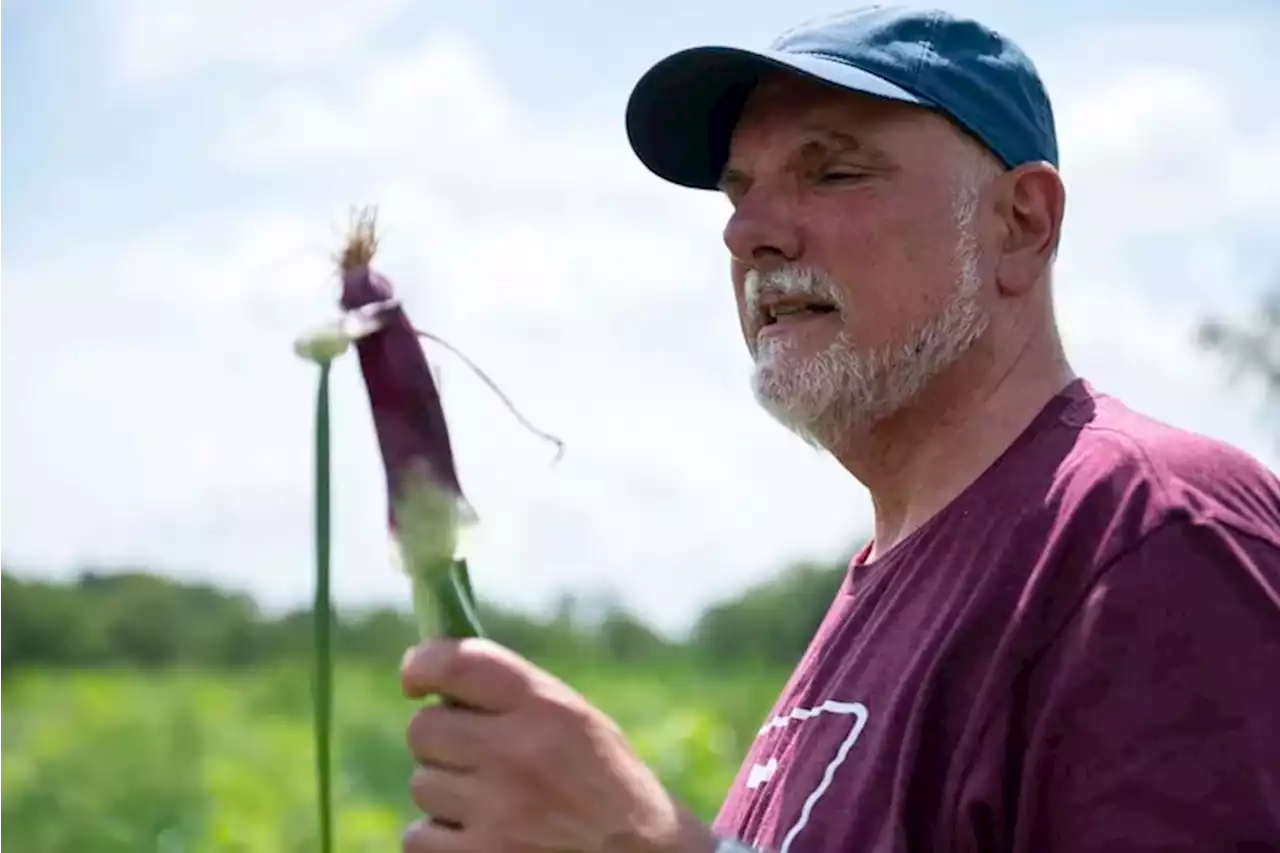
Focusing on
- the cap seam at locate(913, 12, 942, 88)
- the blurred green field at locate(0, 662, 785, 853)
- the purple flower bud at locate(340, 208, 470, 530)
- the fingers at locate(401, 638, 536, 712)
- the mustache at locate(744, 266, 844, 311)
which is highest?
the cap seam at locate(913, 12, 942, 88)

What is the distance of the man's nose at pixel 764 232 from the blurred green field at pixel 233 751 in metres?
5.44

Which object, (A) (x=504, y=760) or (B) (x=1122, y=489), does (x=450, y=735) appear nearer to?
(A) (x=504, y=760)

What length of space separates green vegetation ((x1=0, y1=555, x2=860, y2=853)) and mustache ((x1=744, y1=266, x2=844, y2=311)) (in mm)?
5502

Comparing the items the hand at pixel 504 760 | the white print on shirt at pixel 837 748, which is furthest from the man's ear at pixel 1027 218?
the hand at pixel 504 760

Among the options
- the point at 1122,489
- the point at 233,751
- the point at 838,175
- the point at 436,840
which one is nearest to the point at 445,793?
the point at 436,840

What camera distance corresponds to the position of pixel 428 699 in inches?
49.0

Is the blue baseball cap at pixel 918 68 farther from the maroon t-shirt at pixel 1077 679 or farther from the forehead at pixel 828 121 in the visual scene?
the maroon t-shirt at pixel 1077 679

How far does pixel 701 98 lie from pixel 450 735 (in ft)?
4.26

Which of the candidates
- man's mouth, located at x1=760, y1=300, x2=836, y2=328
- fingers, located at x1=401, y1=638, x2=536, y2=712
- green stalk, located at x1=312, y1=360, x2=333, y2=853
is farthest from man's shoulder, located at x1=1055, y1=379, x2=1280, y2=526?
green stalk, located at x1=312, y1=360, x2=333, y2=853

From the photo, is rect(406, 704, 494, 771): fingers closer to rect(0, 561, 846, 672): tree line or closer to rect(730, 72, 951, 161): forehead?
rect(730, 72, 951, 161): forehead

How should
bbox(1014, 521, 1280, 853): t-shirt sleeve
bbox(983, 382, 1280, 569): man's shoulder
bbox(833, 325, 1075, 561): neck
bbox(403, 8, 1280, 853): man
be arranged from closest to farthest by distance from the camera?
1. bbox(403, 8, 1280, 853): man
2. bbox(1014, 521, 1280, 853): t-shirt sleeve
3. bbox(983, 382, 1280, 569): man's shoulder
4. bbox(833, 325, 1075, 561): neck

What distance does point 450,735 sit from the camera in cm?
121

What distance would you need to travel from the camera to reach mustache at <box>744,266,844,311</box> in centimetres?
203

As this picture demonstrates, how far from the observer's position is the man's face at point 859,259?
2.00 m
